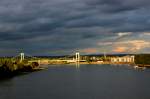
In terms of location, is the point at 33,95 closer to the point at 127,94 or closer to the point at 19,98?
the point at 19,98

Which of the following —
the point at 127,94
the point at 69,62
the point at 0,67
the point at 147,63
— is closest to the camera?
the point at 127,94

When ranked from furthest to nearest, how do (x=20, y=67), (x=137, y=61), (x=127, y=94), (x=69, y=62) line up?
(x=69, y=62) < (x=137, y=61) < (x=20, y=67) < (x=127, y=94)

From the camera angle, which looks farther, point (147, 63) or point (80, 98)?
point (147, 63)

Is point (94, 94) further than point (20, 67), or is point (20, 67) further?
point (20, 67)

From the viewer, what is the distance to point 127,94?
25.4 metres

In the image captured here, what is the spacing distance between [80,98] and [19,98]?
4.09 m

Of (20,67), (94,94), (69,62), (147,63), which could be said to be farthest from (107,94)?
(69,62)

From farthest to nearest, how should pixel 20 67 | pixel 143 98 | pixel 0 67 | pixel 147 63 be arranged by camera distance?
pixel 147 63 < pixel 20 67 < pixel 0 67 < pixel 143 98

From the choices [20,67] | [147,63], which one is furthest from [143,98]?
[147,63]

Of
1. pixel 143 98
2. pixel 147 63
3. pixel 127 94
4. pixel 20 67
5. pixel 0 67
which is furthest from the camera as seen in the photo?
pixel 147 63

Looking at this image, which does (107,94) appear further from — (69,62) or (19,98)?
(69,62)

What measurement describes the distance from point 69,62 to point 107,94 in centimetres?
10415

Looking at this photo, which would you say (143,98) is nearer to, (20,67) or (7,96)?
(7,96)

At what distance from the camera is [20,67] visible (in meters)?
67.9
